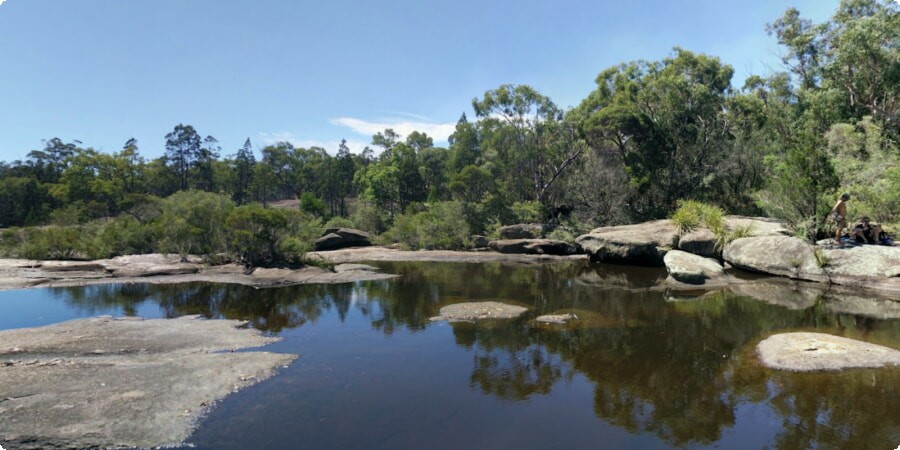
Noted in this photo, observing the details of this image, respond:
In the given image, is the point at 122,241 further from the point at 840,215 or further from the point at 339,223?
the point at 840,215

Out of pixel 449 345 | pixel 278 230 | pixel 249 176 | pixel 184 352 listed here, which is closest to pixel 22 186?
pixel 249 176

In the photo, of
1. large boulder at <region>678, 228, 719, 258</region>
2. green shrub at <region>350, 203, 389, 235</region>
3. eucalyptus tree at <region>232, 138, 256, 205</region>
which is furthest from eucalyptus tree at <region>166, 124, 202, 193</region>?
large boulder at <region>678, 228, 719, 258</region>

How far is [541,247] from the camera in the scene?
32.8 m

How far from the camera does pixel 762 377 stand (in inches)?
363

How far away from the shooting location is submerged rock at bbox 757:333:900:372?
941cm

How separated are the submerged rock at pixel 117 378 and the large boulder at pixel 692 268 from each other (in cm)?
1582

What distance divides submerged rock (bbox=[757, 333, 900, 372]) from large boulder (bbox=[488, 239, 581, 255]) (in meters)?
21.8

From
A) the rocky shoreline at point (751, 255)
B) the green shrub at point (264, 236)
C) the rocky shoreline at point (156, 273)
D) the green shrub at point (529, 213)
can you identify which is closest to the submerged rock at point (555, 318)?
the rocky shoreline at point (751, 255)

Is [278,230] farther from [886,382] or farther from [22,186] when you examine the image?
[22,186]

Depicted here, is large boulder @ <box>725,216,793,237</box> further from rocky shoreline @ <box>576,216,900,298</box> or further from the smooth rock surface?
the smooth rock surface

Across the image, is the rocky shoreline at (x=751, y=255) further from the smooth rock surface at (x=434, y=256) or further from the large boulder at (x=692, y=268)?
the smooth rock surface at (x=434, y=256)

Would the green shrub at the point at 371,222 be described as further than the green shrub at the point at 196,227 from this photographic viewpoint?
Yes

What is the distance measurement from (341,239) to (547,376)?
32249 mm

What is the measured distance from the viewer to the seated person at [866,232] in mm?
17906
